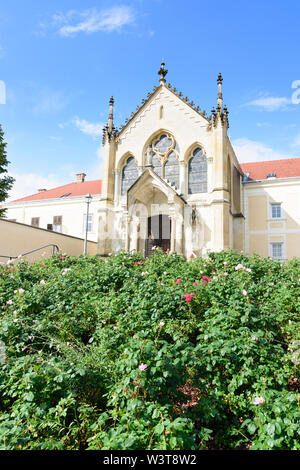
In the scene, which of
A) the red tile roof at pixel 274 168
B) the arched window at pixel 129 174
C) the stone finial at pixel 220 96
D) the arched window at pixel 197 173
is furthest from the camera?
the red tile roof at pixel 274 168

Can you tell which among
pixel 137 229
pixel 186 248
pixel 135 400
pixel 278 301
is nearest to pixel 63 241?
pixel 137 229

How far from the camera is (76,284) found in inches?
271

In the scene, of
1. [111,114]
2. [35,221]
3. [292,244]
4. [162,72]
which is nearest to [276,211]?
[292,244]

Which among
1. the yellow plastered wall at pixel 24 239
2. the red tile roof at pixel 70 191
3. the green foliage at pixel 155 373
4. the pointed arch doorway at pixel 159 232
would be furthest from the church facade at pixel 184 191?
the green foliage at pixel 155 373

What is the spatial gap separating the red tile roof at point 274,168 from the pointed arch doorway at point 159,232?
34.3 feet

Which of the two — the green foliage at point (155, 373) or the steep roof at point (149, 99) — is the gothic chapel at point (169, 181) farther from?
the green foliage at point (155, 373)

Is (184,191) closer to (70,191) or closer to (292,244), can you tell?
(292,244)

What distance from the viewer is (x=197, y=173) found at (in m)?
19.8

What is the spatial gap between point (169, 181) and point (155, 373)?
17949 mm

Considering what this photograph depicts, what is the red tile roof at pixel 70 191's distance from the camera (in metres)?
32.0

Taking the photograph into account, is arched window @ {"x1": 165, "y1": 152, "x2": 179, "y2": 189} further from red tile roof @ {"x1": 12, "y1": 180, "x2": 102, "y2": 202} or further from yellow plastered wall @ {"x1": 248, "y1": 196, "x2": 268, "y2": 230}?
red tile roof @ {"x1": 12, "y1": 180, "x2": 102, "y2": 202}

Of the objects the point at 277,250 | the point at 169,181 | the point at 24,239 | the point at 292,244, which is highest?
→ the point at 169,181

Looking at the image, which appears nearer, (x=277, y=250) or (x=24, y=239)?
(x=24, y=239)

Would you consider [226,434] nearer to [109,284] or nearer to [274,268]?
[109,284]
